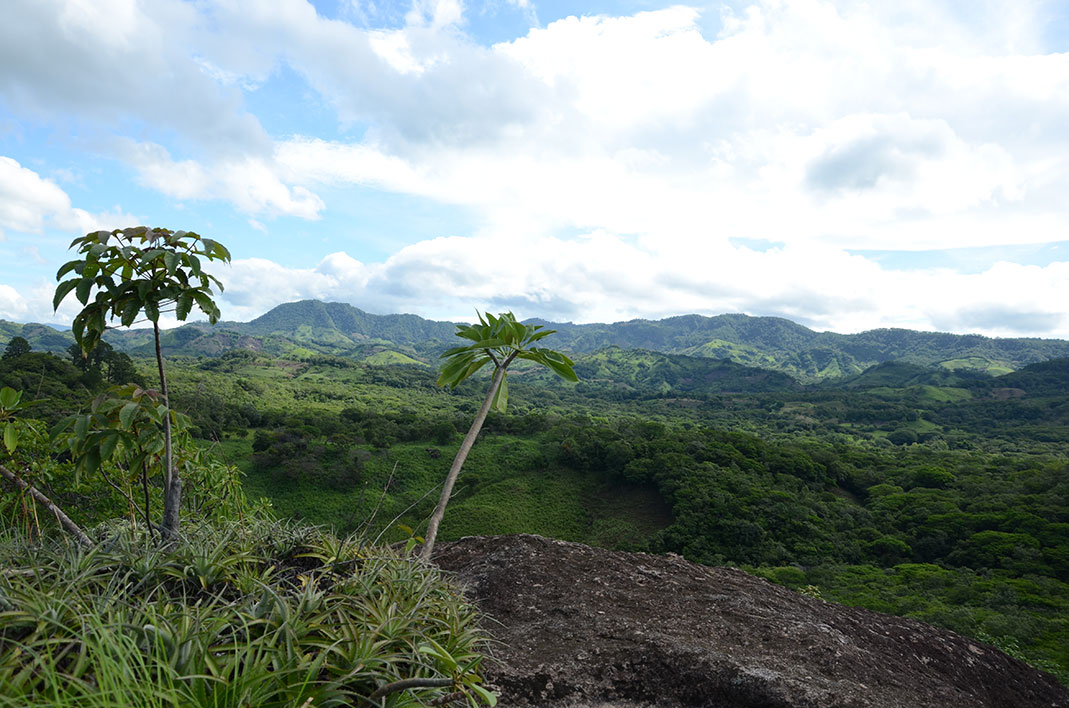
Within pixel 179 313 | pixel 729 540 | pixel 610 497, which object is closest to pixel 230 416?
pixel 610 497

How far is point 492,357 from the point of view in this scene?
11.4ft

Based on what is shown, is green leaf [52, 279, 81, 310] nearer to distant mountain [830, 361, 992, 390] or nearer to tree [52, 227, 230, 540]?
tree [52, 227, 230, 540]

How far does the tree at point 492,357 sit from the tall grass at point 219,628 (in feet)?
1.97

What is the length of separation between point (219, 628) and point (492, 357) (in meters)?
2.09

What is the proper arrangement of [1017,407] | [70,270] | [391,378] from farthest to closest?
1. [391,378]
2. [1017,407]
3. [70,270]

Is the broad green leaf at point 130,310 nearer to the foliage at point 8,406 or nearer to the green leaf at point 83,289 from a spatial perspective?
the green leaf at point 83,289

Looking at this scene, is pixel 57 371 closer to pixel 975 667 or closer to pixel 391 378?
pixel 975 667

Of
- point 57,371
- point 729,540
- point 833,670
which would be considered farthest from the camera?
point 57,371

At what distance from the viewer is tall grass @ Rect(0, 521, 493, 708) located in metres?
1.60

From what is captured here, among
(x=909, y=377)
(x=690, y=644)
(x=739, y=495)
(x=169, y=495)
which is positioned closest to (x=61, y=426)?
(x=169, y=495)

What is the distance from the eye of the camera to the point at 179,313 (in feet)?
9.52

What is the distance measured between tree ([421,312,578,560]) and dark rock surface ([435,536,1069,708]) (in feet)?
3.70

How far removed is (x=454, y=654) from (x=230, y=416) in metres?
68.6

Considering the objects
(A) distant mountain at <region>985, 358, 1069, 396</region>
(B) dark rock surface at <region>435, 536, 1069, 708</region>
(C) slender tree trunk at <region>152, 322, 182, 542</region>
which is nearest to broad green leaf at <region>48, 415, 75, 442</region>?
(C) slender tree trunk at <region>152, 322, 182, 542</region>
